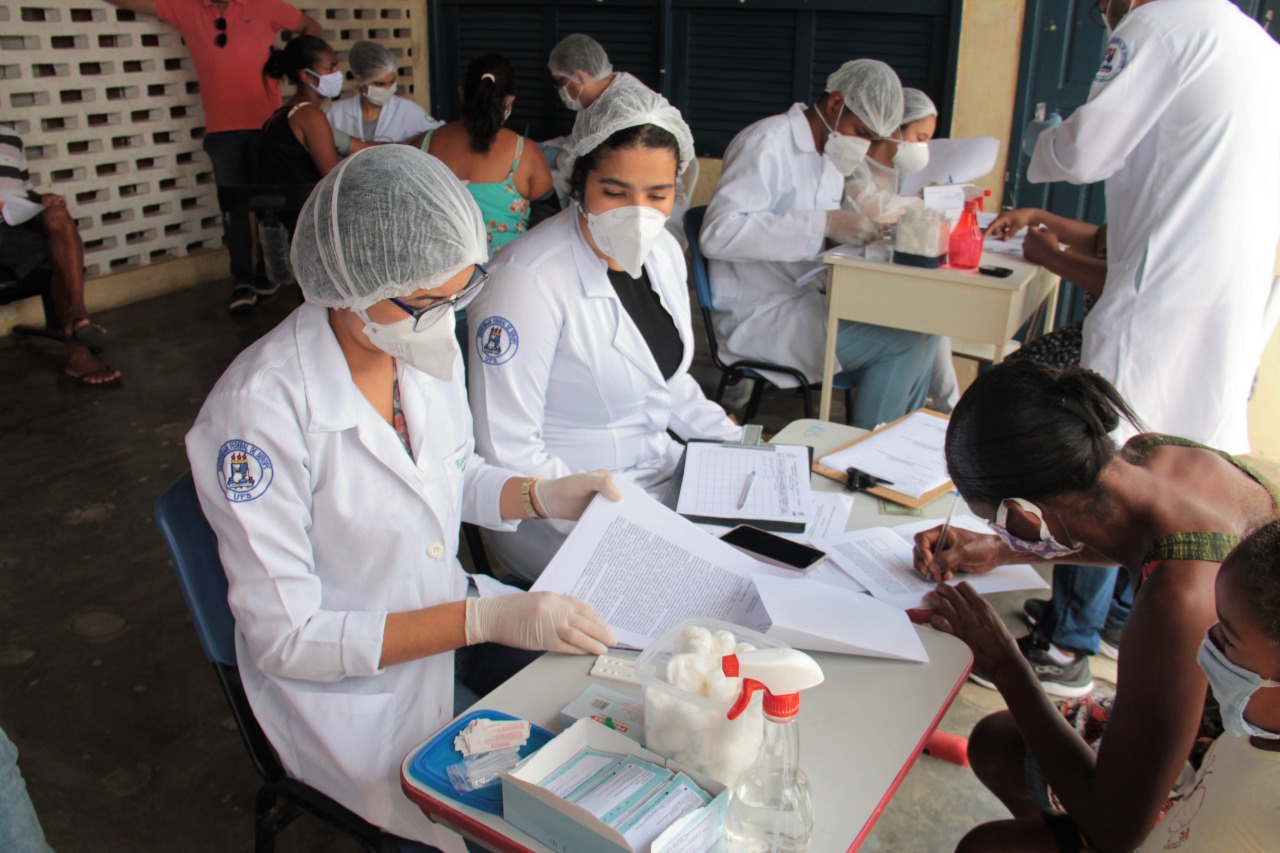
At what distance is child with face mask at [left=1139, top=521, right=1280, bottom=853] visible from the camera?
2.99 ft

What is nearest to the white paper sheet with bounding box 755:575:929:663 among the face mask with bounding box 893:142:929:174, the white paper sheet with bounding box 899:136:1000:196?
the face mask with bounding box 893:142:929:174

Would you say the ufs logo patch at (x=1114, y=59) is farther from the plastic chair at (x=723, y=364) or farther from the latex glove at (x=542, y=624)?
the latex glove at (x=542, y=624)

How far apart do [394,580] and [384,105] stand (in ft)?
14.7

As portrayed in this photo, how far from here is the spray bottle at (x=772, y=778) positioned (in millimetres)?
962

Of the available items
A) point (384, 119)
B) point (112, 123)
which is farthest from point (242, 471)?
point (112, 123)

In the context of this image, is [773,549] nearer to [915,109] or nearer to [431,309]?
[431,309]

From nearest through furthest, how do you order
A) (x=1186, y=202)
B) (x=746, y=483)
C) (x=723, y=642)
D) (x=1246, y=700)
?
1. (x=1246, y=700)
2. (x=723, y=642)
3. (x=746, y=483)
4. (x=1186, y=202)

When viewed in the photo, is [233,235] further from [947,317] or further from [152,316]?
[947,317]

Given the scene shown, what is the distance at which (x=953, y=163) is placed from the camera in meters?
3.93

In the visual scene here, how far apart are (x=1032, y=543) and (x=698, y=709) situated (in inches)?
27.4

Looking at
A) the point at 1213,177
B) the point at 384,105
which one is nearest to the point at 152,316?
the point at 384,105

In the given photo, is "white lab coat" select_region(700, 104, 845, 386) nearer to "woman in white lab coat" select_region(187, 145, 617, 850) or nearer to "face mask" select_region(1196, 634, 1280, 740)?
"woman in white lab coat" select_region(187, 145, 617, 850)

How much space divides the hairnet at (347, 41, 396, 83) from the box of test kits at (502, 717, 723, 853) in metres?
4.75

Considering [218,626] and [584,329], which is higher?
[584,329]
